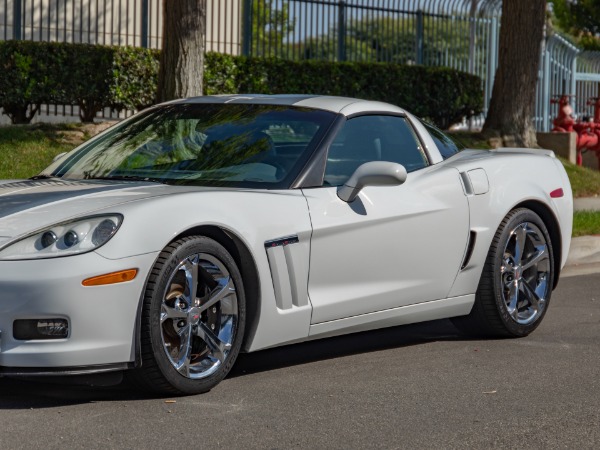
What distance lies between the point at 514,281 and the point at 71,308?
3080 millimetres

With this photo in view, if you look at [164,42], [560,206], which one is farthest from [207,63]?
[560,206]

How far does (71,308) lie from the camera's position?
482cm

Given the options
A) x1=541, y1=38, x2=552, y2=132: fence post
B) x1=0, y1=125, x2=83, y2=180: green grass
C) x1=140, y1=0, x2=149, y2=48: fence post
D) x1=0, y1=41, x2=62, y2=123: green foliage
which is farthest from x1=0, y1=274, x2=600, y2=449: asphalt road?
x1=541, y1=38, x2=552, y2=132: fence post

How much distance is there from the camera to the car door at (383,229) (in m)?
5.84

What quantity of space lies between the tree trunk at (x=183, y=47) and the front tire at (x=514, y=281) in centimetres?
664

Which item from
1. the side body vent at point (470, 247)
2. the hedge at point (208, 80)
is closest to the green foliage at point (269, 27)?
the hedge at point (208, 80)

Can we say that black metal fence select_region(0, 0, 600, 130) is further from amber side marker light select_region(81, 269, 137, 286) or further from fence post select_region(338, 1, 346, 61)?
amber side marker light select_region(81, 269, 137, 286)

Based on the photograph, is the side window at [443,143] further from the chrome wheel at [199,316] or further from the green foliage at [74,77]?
the green foliage at [74,77]

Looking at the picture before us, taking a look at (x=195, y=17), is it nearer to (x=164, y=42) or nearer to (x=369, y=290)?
(x=164, y=42)

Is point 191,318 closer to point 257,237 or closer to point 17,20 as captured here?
point 257,237

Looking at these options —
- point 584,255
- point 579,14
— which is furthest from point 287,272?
point 579,14

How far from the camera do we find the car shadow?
5254 millimetres

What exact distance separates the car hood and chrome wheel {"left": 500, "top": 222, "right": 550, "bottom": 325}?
7.38 feet

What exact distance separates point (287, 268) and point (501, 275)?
178cm
